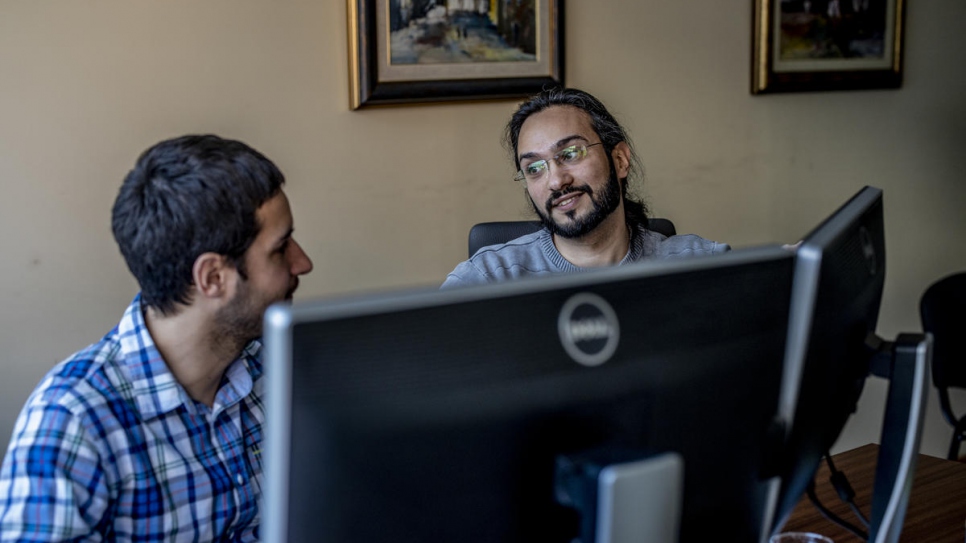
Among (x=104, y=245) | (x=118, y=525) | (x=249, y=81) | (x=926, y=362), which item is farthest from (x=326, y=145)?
(x=926, y=362)

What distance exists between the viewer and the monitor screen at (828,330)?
0.97 metres

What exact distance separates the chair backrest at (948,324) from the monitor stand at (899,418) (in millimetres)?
1967

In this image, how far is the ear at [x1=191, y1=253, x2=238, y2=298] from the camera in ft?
4.14

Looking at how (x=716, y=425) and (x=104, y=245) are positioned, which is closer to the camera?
(x=716, y=425)

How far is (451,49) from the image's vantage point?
2695 millimetres

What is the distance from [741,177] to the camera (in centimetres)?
333

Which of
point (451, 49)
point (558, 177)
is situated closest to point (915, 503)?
point (558, 177)

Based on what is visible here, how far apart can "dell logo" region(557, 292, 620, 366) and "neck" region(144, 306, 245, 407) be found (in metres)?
0.64

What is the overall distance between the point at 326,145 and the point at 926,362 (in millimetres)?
1734

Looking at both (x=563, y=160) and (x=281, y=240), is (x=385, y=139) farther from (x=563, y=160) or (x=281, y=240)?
(x=281, y=240)

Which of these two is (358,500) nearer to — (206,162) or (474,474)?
(474,474)

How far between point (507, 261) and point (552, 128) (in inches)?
12.3

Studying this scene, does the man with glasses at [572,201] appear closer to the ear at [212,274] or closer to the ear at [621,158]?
the ear at [621,158]

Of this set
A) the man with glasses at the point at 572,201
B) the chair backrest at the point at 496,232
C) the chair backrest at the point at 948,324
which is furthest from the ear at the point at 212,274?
the chair backrest at the point at 948,324
